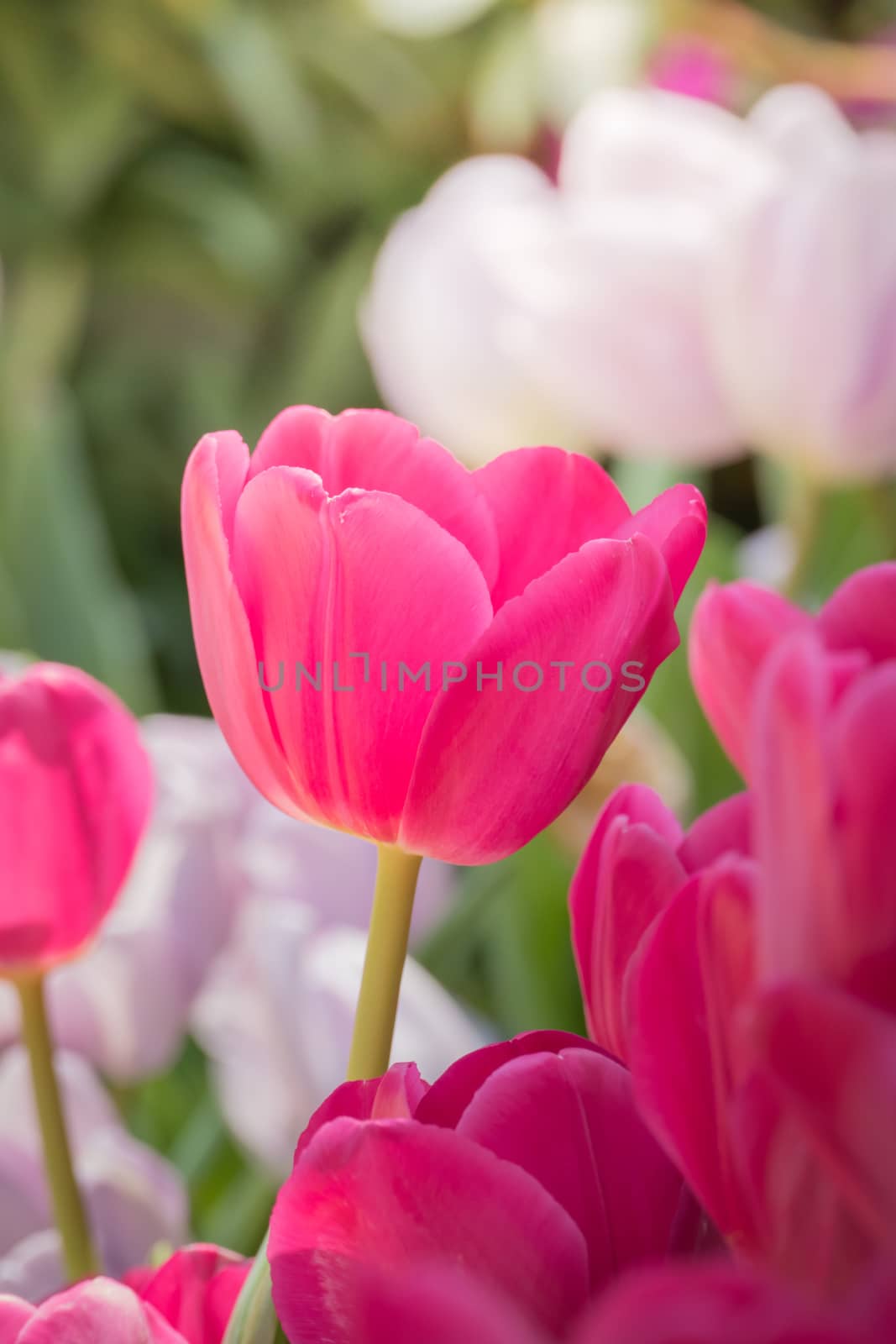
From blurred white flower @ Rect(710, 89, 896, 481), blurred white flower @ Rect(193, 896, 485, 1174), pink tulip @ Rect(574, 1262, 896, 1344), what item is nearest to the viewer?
pink tulip @ Rect(574, 1262, 896, 1344)

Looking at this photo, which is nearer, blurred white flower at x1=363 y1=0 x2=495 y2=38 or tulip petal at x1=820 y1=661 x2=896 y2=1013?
tulip petal at x1=820 y1=661 x2=896 y2=1013

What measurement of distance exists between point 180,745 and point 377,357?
28 centimetres

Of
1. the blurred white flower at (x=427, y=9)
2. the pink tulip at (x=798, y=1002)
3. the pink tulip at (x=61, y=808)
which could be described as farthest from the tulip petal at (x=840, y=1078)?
the blurred white flower at (x=427, y=9)

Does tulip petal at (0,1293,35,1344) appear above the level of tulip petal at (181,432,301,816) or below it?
below

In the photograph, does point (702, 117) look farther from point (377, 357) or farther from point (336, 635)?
point (336, 635)

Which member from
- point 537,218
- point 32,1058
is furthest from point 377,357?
point 32,1058

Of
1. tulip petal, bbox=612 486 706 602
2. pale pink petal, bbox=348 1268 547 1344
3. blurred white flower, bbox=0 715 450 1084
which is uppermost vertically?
tulip petal, bbox=612 486 706 602

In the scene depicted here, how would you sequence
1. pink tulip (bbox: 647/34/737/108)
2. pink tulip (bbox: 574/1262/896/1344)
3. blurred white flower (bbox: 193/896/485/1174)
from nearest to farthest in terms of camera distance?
pink tulip (bbox: 574/1262/896/1344)
blurred white flower (bbox: 193/896/485/1174)
pink tulip (bbox: 647/34/737/108)

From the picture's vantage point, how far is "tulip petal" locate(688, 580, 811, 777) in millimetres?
126

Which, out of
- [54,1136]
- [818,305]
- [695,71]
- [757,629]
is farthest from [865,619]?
[695,71]

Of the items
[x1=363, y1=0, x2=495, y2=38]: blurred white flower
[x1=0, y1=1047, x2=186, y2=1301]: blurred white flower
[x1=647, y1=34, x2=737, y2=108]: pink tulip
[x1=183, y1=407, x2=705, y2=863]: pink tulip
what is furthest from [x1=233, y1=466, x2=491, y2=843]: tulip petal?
[x1=363, y1=0, x2=495, y2=38]: blurred white flower

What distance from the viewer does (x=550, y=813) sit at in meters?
0.14

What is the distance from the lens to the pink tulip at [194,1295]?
0.47 feet

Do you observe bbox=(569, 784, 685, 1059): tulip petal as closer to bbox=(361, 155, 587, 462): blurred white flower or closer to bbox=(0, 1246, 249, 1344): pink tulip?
bbox=(0, 1246, 249, 1344): pink tulip
